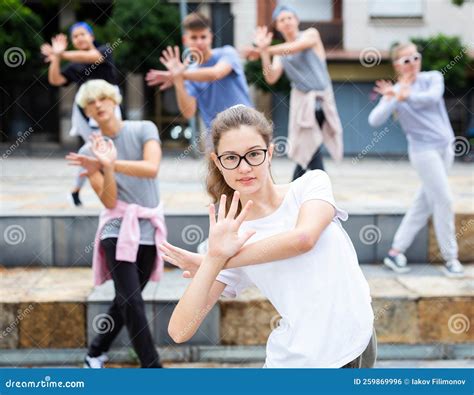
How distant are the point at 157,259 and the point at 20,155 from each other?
1346 centimetres

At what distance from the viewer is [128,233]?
118 inches

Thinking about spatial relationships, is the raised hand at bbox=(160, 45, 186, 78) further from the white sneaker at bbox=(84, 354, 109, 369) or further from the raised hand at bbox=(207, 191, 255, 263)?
the raised hand at bbox=(207, 191, 255, 263)

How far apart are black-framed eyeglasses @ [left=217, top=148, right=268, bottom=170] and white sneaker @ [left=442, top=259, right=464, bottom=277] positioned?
9.24ft

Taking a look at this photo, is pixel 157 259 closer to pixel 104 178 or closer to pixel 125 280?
pixel 125 280

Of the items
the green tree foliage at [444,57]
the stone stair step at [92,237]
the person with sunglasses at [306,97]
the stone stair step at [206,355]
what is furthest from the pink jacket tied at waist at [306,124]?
the green tree foliage at [444,57]

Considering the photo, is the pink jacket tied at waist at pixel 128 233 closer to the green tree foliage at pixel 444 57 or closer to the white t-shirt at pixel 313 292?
the white t-shirt at pixel 313 292

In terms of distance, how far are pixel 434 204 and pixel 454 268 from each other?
1.34 ft

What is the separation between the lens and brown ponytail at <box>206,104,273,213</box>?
5.54ft

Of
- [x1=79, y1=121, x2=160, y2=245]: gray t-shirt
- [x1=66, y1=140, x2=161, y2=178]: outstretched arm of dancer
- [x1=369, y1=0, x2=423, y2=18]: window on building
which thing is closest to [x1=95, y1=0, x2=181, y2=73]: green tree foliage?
[x1=369, y1=0, x2=423, y2=18]: window on building

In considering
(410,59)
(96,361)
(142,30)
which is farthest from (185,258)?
(142,30)

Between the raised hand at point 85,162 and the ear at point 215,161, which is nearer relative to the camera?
the ear at point 215,161

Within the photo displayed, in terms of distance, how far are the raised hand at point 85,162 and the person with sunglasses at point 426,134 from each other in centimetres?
183

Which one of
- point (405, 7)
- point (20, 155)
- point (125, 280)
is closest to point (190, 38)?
point (125, 280)

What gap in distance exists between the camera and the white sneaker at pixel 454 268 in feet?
13.6
